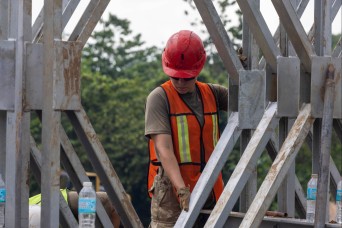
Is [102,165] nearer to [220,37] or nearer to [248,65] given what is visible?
[220,37]

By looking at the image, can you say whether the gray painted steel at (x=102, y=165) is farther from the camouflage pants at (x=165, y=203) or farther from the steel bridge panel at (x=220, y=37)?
the steel bridge panel at (x=220, y=37)

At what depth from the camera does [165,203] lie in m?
8.21

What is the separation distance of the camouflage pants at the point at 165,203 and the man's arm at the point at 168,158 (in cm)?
26

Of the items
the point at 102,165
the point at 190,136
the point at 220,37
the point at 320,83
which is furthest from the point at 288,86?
the point at 102,165

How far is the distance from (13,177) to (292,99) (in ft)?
6.12

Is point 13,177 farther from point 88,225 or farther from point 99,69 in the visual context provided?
point 99,69

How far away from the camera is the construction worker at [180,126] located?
8.04 m

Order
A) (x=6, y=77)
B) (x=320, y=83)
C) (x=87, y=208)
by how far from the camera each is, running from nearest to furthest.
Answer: (x=87, y=208), (x=6, y=77), (x=320, y=83)

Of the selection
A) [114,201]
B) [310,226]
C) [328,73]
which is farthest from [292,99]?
[114,201]

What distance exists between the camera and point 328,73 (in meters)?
7.64

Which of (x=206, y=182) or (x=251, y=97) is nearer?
(x=206, y=182)

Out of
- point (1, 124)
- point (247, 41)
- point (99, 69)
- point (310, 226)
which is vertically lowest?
point (310, 226)

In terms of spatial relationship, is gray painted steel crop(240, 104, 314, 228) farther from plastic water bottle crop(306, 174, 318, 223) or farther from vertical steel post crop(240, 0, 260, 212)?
Result: vertical steel post crop(240, 0, 260, 212)

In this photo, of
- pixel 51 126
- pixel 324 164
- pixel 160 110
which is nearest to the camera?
pixel 51 126
